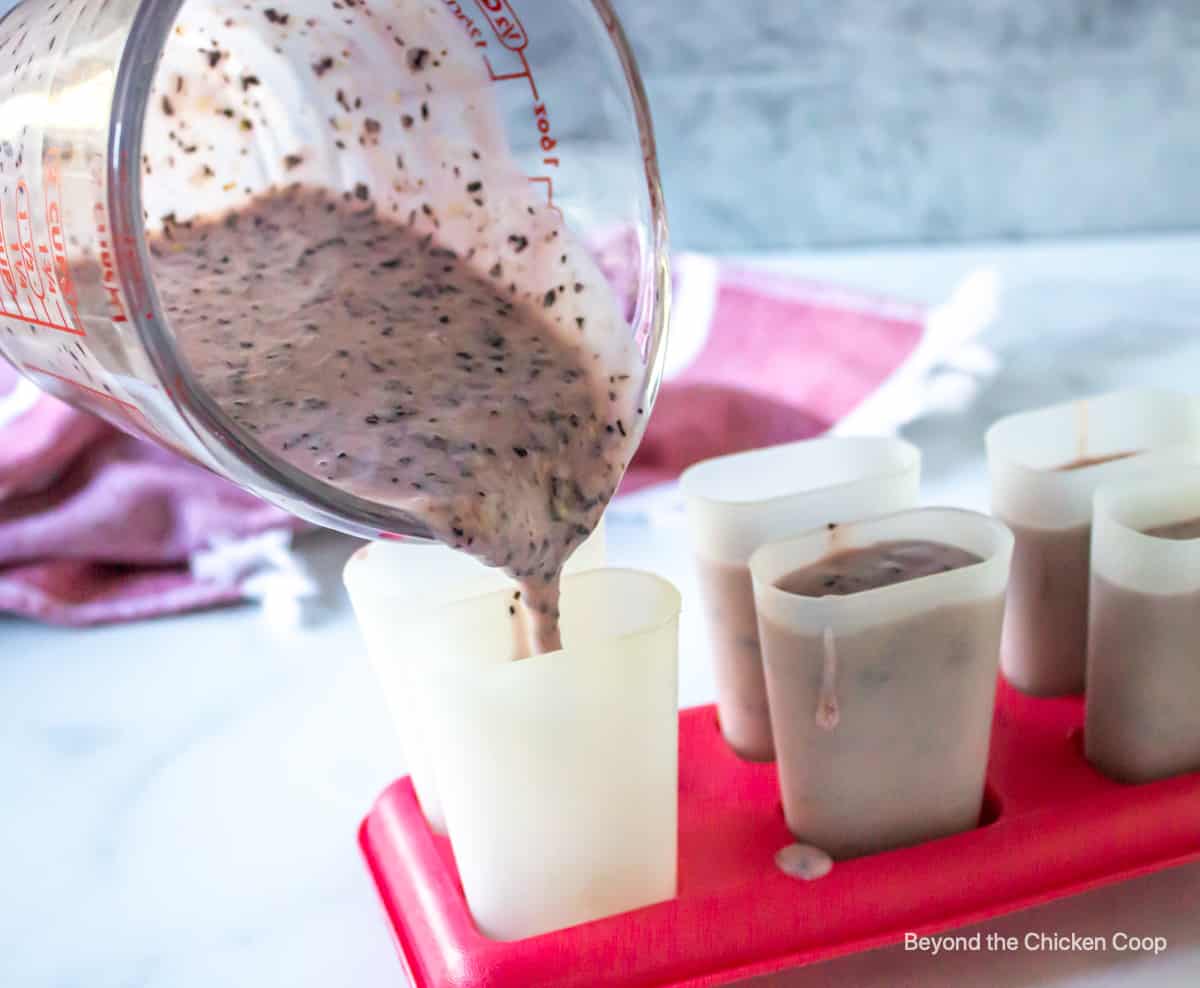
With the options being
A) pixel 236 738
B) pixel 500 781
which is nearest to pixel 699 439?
pixel 236 738

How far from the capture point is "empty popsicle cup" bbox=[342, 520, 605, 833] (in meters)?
0.58

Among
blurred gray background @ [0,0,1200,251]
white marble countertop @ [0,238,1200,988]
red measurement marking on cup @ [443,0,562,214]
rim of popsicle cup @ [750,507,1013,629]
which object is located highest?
red measurement marking on cup @ [443,0,562,214]

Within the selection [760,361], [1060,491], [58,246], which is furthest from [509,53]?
[760,361]

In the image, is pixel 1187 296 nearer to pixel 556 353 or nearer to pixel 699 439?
pixel 699 439

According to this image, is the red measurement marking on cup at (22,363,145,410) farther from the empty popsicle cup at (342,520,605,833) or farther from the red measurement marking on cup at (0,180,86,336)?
the empty popsicle cup at (342,520,605,833)

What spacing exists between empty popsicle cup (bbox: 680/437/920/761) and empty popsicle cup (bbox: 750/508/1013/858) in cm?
5

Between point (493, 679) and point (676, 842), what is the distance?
0.14m

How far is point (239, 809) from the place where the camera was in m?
0.70

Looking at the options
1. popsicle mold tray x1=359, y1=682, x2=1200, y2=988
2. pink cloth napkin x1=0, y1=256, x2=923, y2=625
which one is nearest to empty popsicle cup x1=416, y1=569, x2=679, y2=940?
popsicle mold tray x1=359, y1=682, x2=1200, y2=988

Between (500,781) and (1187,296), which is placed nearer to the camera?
(500,781)

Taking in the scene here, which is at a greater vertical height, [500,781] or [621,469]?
[621,469]

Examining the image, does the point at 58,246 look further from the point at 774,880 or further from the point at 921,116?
the point at 921,116

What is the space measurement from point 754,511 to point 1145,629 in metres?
0.18

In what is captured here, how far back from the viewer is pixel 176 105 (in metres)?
0.57
